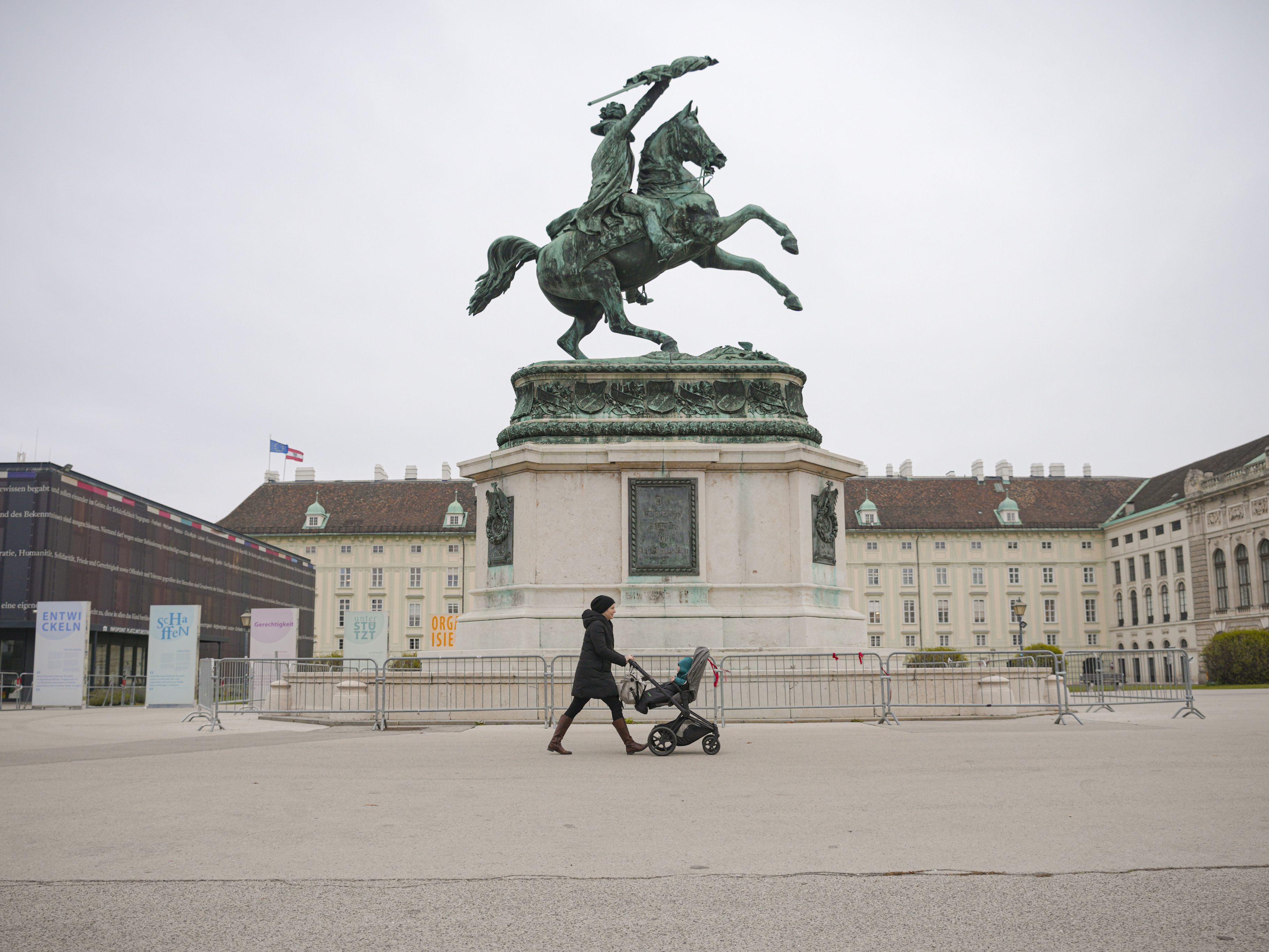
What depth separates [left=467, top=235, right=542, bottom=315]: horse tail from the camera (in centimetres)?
1919

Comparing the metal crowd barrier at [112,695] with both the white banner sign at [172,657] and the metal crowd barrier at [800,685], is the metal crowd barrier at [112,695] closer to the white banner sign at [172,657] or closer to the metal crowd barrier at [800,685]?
the white banner sign at [172,657]

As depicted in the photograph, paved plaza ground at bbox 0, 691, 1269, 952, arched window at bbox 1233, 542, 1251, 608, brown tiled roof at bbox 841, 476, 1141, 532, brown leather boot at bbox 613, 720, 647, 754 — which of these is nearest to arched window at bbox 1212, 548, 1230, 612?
arched window at bbox 1233, 542, 1251, 608

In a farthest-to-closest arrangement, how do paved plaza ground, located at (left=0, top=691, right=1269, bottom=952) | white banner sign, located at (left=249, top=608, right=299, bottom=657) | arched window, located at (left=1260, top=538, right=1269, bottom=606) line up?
1. arched window, located at (left=1260, top=538, right=1269, bottom=606)
2. white banner sign, located at (left=249, top=608, right=299, bottom=657)
3. paved plaza ground, located at (left=0, top=691, right=1269, bottom=952)

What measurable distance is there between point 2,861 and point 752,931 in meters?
3.82

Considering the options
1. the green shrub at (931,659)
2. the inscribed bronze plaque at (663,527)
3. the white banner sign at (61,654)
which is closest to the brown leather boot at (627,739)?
the inscribed bronze plaque at (663,527)

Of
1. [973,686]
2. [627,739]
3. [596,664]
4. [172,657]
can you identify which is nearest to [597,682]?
[596,664]

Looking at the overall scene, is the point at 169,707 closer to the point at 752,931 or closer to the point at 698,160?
the point at 698,160

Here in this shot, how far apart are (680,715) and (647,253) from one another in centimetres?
963

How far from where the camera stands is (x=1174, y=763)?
9570 mm

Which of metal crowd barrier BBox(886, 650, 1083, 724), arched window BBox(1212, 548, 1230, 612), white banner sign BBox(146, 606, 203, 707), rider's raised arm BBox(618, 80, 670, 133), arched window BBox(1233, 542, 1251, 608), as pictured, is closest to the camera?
metal crowd barrier BBox(886, 650, 1083, 724)

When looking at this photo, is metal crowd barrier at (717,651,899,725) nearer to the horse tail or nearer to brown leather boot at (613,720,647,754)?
brown leather boot at (613,720,647,754)

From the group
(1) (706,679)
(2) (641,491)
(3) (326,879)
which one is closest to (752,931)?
(3) (326,879)

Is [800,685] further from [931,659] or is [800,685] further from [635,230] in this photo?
[635,230]

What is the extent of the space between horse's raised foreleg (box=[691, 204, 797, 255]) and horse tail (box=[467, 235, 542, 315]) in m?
2.78
